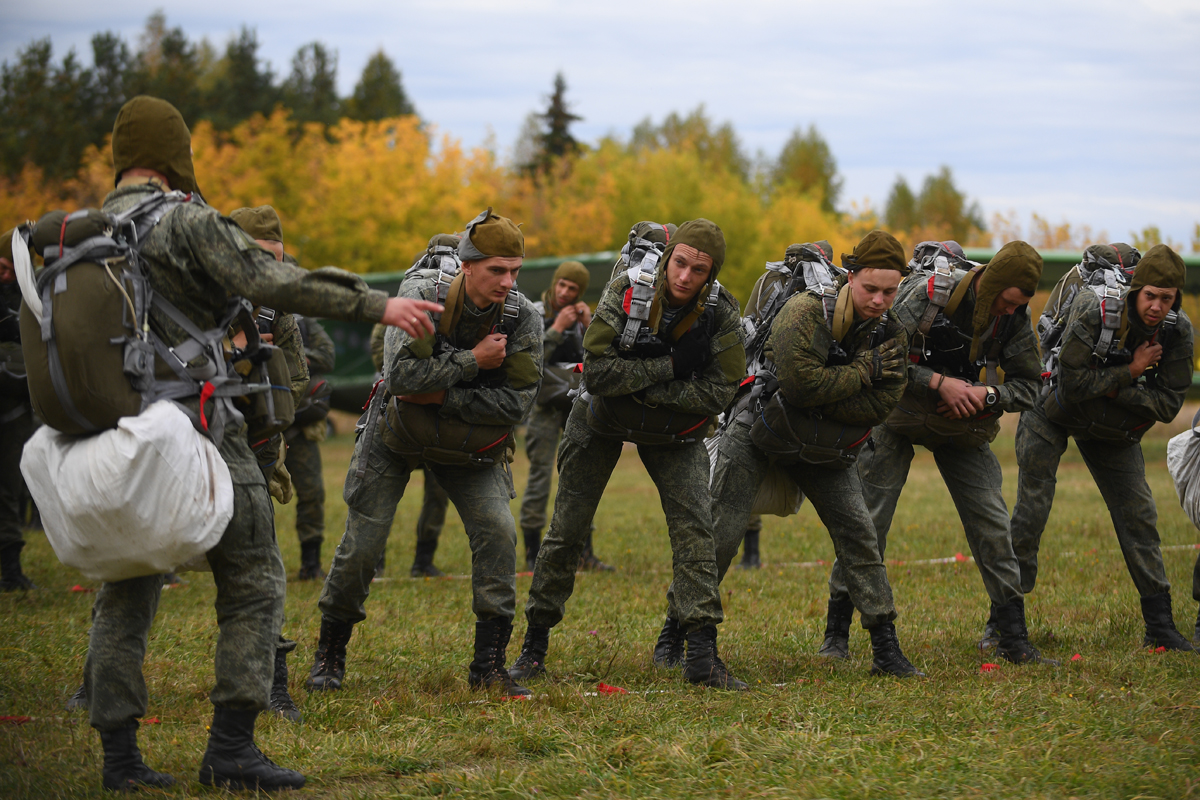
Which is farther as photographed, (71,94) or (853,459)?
(71,94)

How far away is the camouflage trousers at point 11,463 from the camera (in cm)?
860

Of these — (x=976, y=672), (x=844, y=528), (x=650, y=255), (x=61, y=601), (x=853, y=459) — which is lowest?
(x=61, y=601)

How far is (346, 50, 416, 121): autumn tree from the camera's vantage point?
68625mm

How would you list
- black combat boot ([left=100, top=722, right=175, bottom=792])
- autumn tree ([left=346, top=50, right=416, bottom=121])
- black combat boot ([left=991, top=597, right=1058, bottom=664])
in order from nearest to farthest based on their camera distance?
black combat boot ([left=100, top=722, right=175, bottom=792]), black combat boot ([left=991, top=597, right=1058, bottom=664]), autumn tree ([left=346, top=50, right=416, bottom=121])

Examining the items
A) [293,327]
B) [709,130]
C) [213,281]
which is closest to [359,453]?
[293,327]

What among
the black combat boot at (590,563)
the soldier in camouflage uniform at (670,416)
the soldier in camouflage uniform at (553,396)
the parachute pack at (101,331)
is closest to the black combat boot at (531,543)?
the soldier in camouflage uniform at (553,396)

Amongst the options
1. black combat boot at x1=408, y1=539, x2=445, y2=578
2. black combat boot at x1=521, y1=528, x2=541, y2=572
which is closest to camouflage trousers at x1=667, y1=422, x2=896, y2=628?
black combat boot at x1=521, y1=528, x2=541, y2=572

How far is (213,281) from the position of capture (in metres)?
4.00

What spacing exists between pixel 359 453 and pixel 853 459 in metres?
2.66

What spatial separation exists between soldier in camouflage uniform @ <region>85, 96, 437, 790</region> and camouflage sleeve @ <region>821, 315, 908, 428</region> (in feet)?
8.73

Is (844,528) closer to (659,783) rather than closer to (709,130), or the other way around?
(659,783)

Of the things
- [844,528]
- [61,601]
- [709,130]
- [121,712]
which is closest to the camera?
[121,712]

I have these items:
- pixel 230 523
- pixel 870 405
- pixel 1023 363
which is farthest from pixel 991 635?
pixel 230 523

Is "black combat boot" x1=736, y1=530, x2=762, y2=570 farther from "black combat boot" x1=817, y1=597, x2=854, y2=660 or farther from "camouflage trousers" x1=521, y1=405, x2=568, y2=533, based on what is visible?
"black combat boot" x1=817, y1=597, x2=854, y2=660
